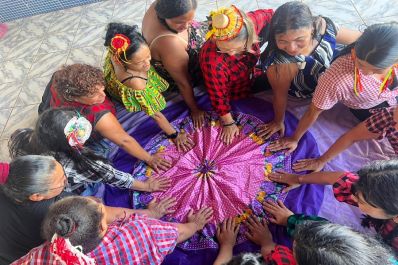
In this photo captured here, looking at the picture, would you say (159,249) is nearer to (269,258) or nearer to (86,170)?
(269,258)

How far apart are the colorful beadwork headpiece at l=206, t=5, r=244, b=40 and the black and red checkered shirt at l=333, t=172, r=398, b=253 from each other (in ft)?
2.87

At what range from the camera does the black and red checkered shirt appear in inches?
59.8

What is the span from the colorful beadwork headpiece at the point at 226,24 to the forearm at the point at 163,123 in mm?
691

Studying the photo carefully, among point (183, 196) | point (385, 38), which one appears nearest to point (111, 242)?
point (183, 196)

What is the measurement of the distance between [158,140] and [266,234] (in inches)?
37.2

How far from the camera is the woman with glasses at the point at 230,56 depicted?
5.32ft

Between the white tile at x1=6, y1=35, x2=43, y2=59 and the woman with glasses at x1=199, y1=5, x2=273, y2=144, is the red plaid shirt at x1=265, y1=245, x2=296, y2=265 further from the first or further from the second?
the white tile at x1=6, y1=35, x2=43, y2=59

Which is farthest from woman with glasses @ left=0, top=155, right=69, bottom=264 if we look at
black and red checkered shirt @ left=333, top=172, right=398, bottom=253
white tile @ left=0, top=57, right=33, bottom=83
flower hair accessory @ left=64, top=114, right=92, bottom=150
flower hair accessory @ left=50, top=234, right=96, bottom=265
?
white tile @ left=0, top=57, right=33, bottom=83

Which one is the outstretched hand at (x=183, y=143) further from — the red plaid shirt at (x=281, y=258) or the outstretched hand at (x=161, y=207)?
the red plaid shirt at (x=281, y=258)

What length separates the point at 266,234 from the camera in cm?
182

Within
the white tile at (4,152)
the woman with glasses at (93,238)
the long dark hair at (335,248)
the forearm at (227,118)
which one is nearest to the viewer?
the long dark hair at (335,248)

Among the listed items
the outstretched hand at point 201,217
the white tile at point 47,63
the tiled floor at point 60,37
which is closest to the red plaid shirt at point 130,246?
the outstretched hand at point 201,217

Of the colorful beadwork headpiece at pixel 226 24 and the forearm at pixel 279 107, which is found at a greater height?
the colorful beadwork headpiece at pixel 226 24

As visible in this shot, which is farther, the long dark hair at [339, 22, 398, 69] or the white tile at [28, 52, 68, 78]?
the white tile at [28, 52, 68, 78]
